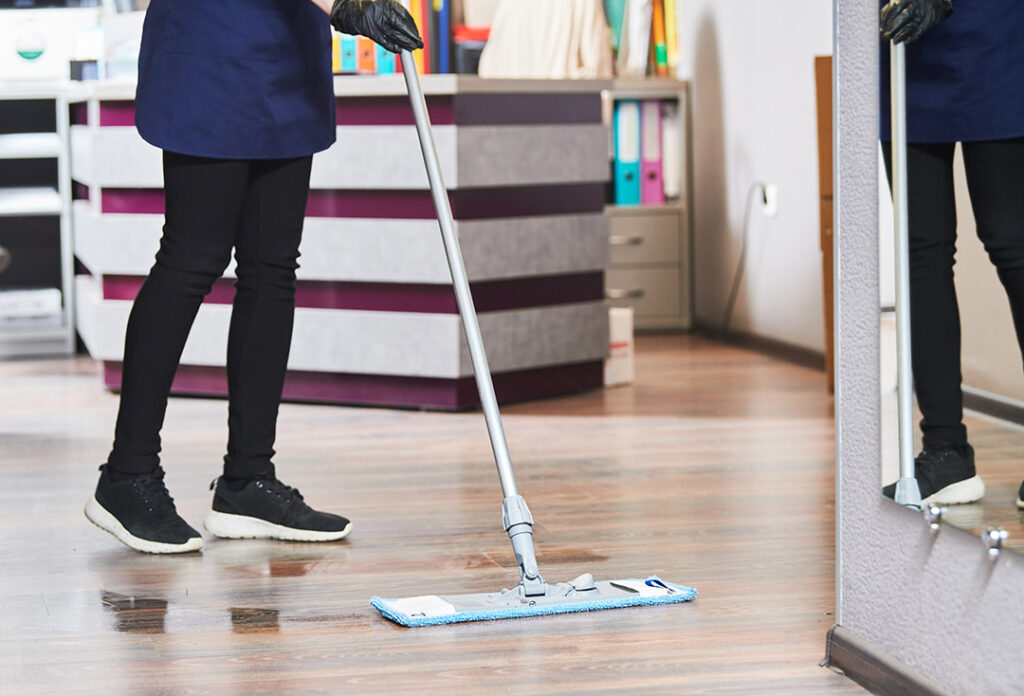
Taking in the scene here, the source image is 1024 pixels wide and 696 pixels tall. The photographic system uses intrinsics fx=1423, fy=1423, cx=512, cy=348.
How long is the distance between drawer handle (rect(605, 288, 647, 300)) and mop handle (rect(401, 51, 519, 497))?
2820 mm

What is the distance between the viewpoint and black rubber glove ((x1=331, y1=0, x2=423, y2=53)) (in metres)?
1.74

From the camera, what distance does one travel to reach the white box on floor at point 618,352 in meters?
3.59

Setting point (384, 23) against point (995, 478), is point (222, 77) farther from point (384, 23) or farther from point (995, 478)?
point (995, 478)

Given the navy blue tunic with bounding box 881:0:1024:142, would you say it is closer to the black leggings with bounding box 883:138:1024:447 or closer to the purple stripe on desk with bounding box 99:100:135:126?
the black leggings with bounding box 883:138:1024:447

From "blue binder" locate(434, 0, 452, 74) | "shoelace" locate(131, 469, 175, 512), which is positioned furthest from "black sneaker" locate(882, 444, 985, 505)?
"blue binder" locate(434, 0, 452, 74)

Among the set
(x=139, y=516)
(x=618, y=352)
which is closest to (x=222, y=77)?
(x=139, y=516)

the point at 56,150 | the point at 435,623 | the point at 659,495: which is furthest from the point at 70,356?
the point at 435,623

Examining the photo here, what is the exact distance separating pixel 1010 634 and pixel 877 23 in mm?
557

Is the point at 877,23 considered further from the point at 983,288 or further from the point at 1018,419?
the point at 1018,419

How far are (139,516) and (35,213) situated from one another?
2.61m

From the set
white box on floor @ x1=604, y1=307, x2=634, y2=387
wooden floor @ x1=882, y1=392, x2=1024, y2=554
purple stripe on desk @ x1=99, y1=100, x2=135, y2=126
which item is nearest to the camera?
wooden floor @ x1=882, y1=392, x2=1024, y2=554

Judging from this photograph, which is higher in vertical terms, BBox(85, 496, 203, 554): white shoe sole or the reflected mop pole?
the reflected mop pole

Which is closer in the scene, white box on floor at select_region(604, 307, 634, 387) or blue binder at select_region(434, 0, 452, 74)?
white box on floor at select_region(604, 307, 634, 387)

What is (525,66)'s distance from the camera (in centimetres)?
455
